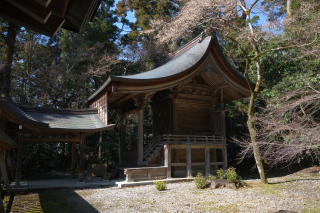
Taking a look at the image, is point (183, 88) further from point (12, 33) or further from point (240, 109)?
point (12, 33)

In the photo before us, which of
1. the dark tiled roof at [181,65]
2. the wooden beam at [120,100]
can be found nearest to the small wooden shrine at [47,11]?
the dark tiled roof at [181,65]

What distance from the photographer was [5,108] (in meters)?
7.14

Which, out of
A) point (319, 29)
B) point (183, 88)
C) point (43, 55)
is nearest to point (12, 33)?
point (43, 55)

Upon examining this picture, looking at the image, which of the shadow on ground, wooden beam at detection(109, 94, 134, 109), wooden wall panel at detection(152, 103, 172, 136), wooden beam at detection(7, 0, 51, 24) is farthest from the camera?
wooden wall panel at detection(152, 103, 172, 136)

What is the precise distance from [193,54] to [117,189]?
25.0 feet

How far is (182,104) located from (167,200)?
7.01 meters

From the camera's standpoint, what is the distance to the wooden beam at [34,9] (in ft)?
8.44

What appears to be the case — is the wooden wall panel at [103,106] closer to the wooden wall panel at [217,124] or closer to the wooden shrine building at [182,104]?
the wooden shrine building at [182,104]

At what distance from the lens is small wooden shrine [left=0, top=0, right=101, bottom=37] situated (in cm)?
261

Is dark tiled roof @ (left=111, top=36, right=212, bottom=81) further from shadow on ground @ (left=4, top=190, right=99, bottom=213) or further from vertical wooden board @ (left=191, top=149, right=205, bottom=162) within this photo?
shadow on ground @ (left=4, top=190, right=99, bottom=213)

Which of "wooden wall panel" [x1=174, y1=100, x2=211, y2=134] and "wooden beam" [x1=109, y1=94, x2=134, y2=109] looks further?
"wooden wall panel" [x1=174, y1=100, x2=211, y2=134]

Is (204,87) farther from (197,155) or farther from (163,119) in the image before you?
(197,155)

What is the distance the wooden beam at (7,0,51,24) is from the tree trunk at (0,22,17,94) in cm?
1496

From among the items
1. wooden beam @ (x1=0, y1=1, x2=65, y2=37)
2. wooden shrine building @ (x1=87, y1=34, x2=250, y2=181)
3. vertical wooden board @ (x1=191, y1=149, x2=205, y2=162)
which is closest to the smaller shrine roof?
wooden shrine building @ (x1=87, y1=34, x2=250, y2=181)
